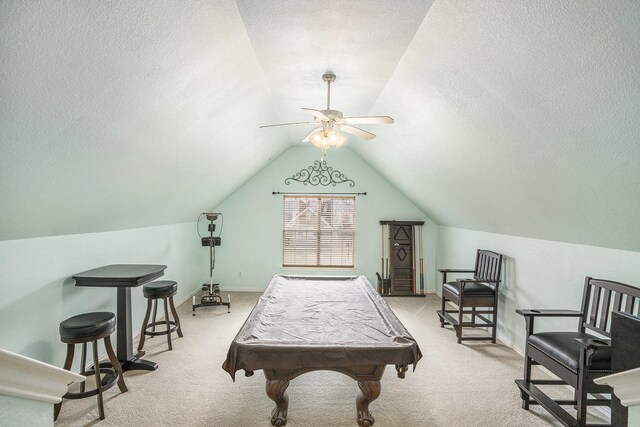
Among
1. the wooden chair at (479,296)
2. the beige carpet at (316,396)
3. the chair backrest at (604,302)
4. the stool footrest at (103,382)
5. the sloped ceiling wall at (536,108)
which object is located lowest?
the beige carpet at (316,396)

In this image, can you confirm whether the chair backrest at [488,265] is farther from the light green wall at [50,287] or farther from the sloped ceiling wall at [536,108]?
the light green wall at [50,287]

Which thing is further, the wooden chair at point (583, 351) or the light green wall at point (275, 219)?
the light green wall at point (275, 219)

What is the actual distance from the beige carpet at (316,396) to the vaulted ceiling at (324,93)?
1480 mm

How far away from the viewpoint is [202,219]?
6.42 m

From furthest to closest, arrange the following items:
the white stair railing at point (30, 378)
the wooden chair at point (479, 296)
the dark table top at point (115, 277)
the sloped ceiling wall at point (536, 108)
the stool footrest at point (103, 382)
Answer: the wooden chair at point (479, 296) → the dark table top at point (115, 277) → the stool footrest at point (103, 382) → the sloped ceiling wall at point (536, 108) → the white stair railing at point (30, 378)

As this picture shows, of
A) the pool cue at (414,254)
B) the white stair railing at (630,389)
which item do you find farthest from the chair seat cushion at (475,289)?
the white stair railing at (630,389)

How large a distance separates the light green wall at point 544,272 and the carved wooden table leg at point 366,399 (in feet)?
6.84

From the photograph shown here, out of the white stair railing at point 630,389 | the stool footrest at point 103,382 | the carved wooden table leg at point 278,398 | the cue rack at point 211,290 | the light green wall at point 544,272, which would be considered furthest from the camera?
the cue rack at point 211,290

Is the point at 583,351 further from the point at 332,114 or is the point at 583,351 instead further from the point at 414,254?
the point at 414,254

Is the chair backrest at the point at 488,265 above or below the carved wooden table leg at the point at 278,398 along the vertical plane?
above

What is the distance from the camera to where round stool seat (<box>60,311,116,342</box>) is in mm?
2471

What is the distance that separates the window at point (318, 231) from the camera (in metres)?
6.57

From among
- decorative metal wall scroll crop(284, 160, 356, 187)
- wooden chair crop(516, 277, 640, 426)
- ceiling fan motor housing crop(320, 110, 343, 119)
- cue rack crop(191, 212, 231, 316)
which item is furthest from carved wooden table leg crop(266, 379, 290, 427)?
decorative metal wall scroll crop(284, 160, 356, 187)

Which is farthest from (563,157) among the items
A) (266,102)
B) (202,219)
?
(202,219)
